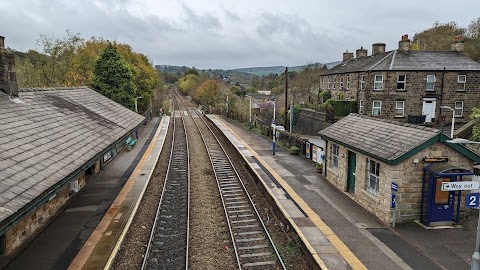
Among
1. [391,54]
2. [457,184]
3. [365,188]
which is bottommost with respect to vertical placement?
[365,188]

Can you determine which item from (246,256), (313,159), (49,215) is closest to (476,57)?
(313,159)

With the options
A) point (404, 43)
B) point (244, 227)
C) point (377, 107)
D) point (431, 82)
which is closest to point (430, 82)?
point (431, 82)

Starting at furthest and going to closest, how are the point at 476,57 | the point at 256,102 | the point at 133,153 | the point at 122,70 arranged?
the point at 256,102 < the point at 476,57 < the point at 122,70 < the point at 133,153

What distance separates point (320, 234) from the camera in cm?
1143

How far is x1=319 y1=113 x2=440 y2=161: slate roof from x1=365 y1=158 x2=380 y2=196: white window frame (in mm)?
640

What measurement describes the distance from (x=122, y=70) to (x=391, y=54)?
26534 mm

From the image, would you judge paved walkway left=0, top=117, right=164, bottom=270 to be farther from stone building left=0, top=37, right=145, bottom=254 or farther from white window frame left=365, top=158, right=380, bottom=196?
white window frame left=365, top=158, right=380, bottom=196

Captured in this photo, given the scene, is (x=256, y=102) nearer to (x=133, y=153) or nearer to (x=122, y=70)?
(x=122, y=70)

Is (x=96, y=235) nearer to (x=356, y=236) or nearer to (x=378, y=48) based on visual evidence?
(x=356, y=236)

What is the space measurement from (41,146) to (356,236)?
9556 millimetres

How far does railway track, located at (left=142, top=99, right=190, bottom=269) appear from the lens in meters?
10.1

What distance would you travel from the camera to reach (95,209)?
44.7ft

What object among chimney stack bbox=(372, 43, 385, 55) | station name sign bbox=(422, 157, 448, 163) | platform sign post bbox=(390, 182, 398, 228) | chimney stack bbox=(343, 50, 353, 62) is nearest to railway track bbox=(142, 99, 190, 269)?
platform sign post bbox=(390, 182, 398, 228)

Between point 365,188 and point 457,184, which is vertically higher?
point 457,184
